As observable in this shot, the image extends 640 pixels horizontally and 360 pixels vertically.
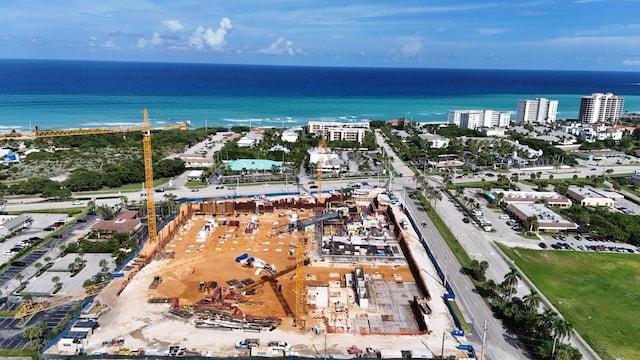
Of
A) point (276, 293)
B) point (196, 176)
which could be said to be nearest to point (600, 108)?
point (196, 176)

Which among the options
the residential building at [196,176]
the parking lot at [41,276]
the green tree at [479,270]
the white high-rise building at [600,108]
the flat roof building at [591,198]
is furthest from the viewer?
the white high-rise building at [600,108]

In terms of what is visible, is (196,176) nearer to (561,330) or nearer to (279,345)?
(279,345)

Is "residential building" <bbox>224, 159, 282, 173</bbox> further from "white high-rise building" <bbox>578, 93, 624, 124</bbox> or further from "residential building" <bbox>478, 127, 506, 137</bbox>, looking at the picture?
"white high-rise building" <bbox>578, 93, 624, 124</bbox>

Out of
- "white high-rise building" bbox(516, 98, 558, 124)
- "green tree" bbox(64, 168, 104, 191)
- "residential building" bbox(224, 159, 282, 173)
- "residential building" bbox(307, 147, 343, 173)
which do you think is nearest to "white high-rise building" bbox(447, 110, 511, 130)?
"white high-rise building" bbox(516, 98, 558, 124)

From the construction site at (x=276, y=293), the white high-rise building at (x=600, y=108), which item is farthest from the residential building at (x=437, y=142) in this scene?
the white high-rise building at (x=600, y=108)

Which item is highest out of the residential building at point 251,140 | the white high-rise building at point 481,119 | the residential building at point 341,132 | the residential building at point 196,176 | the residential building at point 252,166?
the white high-rise building at point 481,119

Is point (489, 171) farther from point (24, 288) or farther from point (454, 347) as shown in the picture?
point (24, 288)

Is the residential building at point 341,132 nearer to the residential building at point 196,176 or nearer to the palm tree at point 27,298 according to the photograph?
the residential building at point 196,176
